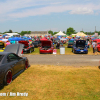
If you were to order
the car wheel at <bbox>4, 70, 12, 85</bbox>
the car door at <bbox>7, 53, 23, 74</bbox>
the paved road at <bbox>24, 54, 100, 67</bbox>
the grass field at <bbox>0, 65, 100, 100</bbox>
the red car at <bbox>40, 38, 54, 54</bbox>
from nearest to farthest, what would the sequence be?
the grass field at <bbox>0, 65, 100, 100</bbox>, the car wheel at <bbox>4, 70, 12, 85</bbox>, the car door at <bbox>7, 53, 23, 74</bbox>, the paved road at <bbox>24, 54, 100, 67</bbox>, the red car at <bbox>40, 38, 54, 54</bbox>

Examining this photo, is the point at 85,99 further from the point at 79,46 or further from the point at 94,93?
the point at 79,46

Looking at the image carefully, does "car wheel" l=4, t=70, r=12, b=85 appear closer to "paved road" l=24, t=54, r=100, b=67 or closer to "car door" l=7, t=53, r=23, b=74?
"car door" l=7, t=53, r=23, b=74

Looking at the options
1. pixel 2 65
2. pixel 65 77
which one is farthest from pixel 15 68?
pixel 65 77

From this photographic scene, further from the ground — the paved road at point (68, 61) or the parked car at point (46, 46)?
the parked car at point (46, 46)

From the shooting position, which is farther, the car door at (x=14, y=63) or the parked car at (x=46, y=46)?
the parked car at (x=46, y=46)

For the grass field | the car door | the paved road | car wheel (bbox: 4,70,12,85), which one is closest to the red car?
the paved road

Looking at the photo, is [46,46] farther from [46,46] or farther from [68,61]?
[68,61]

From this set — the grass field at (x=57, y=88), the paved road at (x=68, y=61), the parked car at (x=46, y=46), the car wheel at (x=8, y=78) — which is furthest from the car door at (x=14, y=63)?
the parked car at (x=46, y=46)

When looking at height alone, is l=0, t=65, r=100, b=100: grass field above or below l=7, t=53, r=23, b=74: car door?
below

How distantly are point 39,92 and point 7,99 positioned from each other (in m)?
1.18

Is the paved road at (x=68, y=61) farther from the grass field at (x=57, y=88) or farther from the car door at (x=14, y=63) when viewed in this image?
the car door at (x=14, y=63)

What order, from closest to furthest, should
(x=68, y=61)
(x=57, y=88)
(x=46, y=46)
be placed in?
(x=57, y=88) < (x=68, y=61) < (x=46, y=46)

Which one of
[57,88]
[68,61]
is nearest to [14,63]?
[57,88]

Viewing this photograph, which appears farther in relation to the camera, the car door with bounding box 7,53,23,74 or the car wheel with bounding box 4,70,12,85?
the car door with bounding box 7,53,23,74
